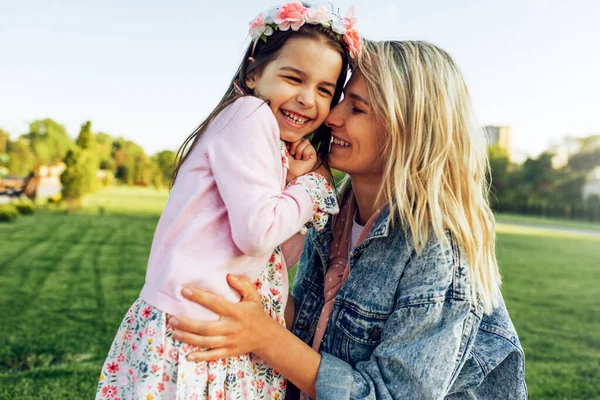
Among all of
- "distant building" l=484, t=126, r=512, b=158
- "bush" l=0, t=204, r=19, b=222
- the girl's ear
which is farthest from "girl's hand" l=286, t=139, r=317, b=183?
"distant building" l=484, t=126, r=512, b=158

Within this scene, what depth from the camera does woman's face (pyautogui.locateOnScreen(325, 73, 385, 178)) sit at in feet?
6.63

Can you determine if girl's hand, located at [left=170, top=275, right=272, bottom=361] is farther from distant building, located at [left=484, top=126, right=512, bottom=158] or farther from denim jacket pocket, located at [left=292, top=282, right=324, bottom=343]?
distant building, located at [left=484, top=126, right=512, bottom=158]

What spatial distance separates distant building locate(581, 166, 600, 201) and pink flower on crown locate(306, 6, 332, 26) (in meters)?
31.3

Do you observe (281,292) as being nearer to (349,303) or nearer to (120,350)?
(349,303)

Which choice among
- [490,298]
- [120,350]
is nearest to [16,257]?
[120,350]

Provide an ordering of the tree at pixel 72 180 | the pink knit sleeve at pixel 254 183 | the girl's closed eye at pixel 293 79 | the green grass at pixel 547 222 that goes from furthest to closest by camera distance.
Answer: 1. the green grass at pixel 547 222
2. the tree at pixel 72 180
3. the girl's closed eye at pixel 293 79
4. the pink knit sleeve at pixel 254 183

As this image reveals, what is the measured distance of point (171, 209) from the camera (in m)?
1.70

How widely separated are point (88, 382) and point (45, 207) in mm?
11897

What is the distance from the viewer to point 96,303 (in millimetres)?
6398

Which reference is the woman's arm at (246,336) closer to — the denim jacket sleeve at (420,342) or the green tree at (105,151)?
the denim jacket sleeve at (420,342)

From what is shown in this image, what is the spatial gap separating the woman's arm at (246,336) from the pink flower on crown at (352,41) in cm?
89

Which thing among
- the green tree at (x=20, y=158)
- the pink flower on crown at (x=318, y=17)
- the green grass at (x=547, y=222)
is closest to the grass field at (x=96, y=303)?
the green tree at (x=20, y=158)

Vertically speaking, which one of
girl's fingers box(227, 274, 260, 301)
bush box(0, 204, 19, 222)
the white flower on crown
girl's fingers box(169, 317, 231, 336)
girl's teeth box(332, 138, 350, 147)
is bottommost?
bush box(0, 204, 19, 222)

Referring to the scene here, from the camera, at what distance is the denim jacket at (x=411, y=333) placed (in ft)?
5.54
